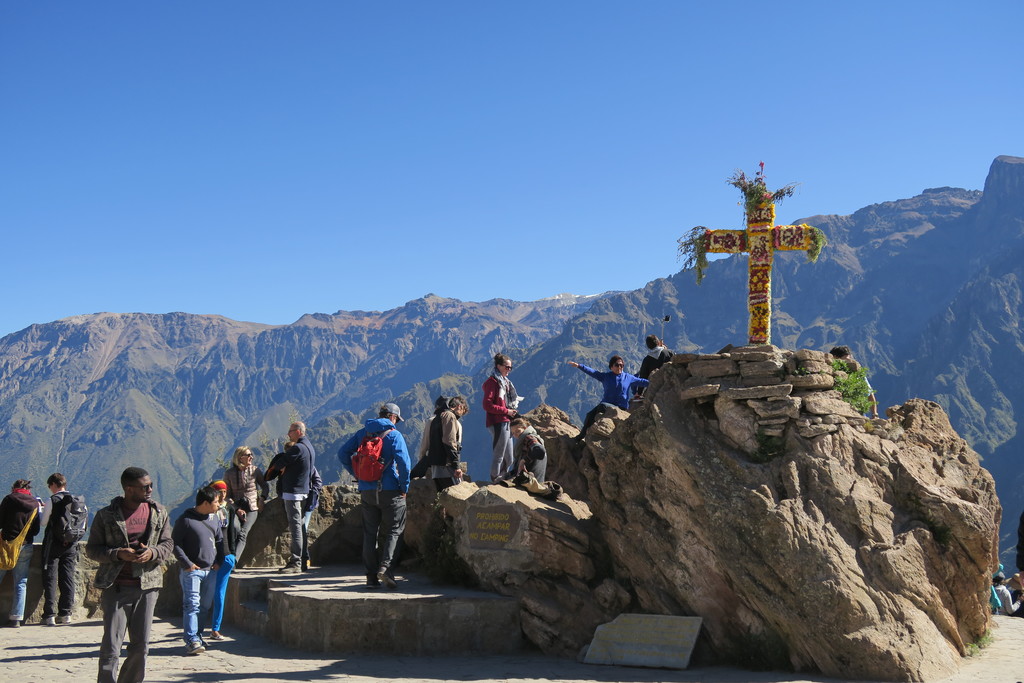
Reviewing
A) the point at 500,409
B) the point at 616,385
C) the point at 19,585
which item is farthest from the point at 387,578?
the point at 19,585

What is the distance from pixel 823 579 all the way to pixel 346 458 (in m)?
6.69

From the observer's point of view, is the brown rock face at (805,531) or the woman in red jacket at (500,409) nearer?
the brown rock face at (805,531)

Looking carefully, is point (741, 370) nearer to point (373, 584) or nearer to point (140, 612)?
point (373, 584)

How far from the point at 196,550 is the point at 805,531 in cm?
726

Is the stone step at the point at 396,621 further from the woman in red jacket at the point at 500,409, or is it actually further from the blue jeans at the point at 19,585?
the blue jeans at the point at 19,585

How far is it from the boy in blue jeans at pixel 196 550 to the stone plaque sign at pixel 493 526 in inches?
142

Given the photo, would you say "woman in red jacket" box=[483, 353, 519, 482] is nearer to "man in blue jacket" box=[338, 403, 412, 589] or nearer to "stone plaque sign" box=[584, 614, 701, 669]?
"man in blue jacket" box=[338, 403, 412, 589]

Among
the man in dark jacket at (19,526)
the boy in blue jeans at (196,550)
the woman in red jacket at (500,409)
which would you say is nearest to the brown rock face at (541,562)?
the woman in red jacket at (500,409)

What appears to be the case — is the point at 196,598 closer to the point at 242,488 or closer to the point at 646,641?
the point at 242,488

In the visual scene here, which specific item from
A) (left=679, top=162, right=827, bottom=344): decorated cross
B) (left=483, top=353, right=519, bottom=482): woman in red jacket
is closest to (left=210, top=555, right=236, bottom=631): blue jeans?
(left=483, top=353, right=519, bottom=482): woman in red jacket

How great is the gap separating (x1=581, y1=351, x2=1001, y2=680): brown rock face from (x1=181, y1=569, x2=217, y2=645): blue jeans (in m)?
5.45

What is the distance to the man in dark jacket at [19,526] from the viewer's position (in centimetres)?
1448

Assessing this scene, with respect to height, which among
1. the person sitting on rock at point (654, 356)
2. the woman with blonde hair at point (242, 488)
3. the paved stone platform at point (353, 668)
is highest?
the person sitting on rock at point (654, 356)

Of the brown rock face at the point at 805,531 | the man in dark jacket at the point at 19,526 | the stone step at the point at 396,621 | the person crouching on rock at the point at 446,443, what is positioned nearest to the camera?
the brown rock face at the point at 805,531
